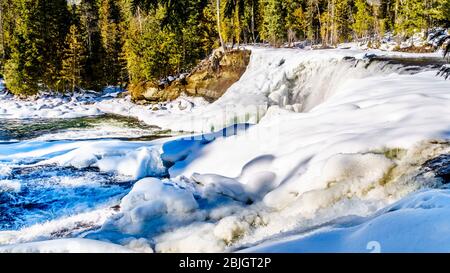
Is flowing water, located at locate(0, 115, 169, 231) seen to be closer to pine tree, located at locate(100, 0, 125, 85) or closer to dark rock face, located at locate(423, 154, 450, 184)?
dark rock face, located at locate(423, 154, 450, 184)

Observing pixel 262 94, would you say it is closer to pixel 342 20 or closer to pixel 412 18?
pixel 412 18

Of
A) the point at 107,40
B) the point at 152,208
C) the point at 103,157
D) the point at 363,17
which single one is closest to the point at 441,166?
the point at 152,208

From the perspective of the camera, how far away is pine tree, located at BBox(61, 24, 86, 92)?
3647 centimetres

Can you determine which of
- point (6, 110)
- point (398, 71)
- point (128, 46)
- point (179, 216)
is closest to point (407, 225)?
point (179, 216)

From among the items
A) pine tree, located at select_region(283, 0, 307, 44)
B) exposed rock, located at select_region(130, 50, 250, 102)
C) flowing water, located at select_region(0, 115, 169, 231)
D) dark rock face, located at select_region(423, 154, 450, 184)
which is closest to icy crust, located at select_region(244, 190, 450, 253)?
dark rock face, located at select_region(423, 154, 450, 184)

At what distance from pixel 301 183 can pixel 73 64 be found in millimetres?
35738

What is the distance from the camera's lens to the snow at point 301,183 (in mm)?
3246

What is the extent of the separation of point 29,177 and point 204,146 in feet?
13.4

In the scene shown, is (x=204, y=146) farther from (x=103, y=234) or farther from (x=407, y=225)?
(x=407, y=225)

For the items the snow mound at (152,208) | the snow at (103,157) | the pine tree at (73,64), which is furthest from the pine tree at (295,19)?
the snow mound at (152,208)

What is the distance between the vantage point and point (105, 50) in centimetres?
4353

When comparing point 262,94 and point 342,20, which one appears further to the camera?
point 342,20

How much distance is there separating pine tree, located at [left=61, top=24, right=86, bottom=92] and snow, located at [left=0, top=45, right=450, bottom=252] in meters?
28.2

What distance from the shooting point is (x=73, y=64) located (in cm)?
3694
